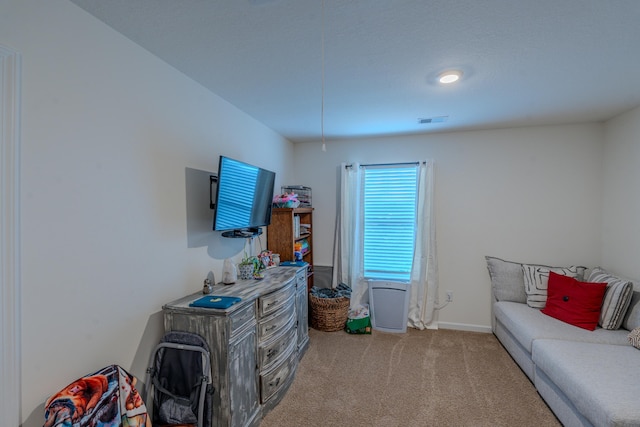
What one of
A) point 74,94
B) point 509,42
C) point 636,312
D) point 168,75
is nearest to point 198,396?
point 74,94

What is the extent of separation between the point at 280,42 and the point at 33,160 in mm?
1295

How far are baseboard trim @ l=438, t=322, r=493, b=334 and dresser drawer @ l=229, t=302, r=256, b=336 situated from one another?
8.74 feet

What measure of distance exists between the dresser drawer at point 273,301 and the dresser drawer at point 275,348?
8.5 inches

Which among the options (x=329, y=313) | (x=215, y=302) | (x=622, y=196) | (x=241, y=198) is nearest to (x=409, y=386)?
(x=329, y=313)

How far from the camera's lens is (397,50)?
1756mm

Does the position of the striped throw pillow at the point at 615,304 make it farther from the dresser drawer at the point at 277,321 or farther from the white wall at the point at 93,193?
the white wall at the point at 93,193

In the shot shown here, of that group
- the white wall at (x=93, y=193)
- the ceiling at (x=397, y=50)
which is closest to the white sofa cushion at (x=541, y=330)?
the ceiling at (x=397, y=50)

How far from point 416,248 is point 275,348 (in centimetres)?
216

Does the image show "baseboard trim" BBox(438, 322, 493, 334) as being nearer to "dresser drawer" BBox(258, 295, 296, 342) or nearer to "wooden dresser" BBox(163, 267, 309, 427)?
"wooden dresser" BBox(163, 267, 309, 427)

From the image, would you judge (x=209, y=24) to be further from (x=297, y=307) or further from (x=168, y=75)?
(x=297, y=307)

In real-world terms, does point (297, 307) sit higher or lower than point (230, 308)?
lower

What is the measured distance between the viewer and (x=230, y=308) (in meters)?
1.76

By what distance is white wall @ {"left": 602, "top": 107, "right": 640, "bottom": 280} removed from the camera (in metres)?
2.74

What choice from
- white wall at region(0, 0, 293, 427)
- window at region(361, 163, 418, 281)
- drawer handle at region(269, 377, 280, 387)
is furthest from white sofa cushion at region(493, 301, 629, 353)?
white wall at region(0, 0, 293, 427)
